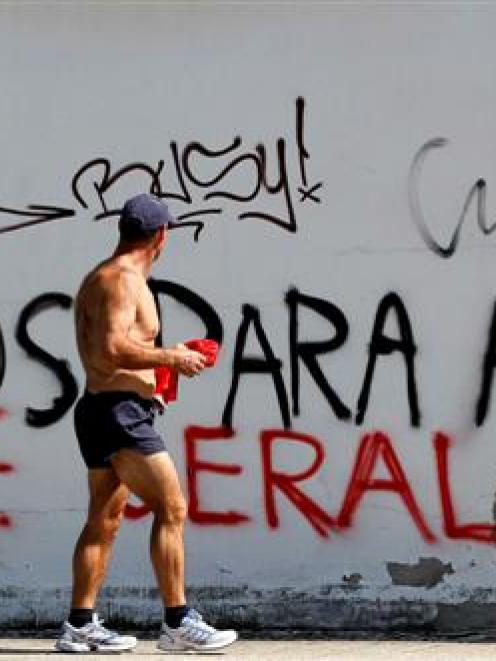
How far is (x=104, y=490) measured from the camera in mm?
7164

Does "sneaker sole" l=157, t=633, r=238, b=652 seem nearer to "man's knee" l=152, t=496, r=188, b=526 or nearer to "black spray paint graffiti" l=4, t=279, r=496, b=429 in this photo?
"man's knee" l=152, t=496, r=188, b=526

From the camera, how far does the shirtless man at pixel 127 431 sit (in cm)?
695

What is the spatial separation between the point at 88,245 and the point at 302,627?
187 centimetres

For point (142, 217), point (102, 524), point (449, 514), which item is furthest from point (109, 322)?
point (449, 514)

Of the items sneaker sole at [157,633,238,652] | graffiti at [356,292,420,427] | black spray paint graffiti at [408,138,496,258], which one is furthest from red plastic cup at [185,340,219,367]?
black spray paint graffiti at [408,138,496,258]

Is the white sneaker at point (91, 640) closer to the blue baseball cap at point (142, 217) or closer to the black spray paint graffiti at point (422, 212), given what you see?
the blue baseball cap at point (142, 217)

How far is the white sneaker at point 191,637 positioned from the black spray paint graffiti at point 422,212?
→ 1.86 m

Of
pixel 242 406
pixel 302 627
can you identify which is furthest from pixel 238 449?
pixel 302 627

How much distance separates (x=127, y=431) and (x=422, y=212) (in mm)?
1656

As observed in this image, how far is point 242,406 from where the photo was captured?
25.8ft

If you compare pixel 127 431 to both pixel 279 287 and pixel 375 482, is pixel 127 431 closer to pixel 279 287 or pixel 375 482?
pixel 279 287

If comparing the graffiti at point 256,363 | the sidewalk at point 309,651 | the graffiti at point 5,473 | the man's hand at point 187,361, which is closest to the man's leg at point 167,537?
the sidewalk at point 309,651

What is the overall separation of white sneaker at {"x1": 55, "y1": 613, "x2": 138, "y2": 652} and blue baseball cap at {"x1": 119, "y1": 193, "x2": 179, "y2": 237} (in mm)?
1529

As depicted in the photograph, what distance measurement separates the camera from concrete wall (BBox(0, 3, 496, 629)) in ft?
25.4
